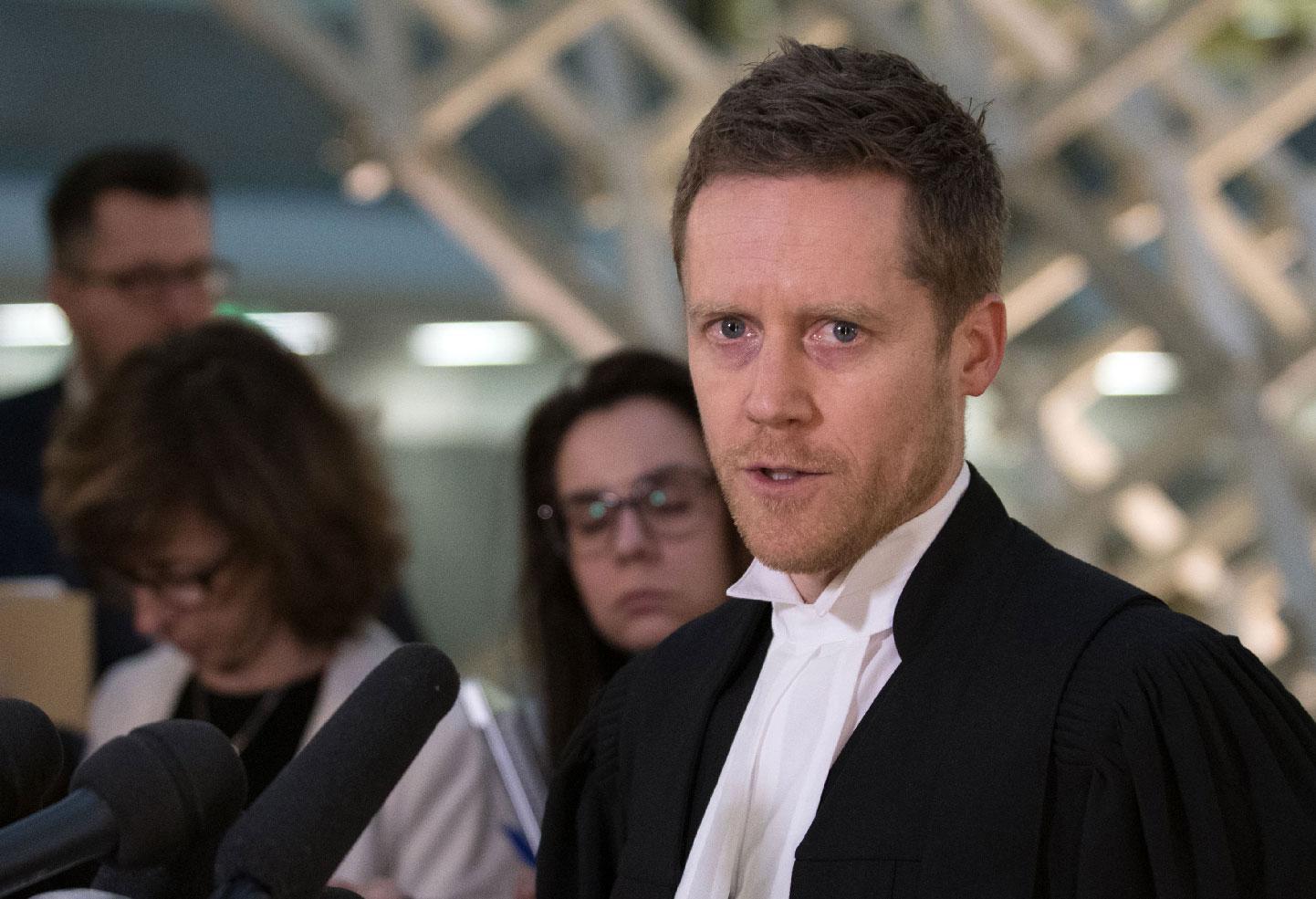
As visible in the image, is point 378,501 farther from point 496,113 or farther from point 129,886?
point 496,113

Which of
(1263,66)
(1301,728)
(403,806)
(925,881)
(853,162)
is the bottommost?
→ (403,806)

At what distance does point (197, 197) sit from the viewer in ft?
11.7

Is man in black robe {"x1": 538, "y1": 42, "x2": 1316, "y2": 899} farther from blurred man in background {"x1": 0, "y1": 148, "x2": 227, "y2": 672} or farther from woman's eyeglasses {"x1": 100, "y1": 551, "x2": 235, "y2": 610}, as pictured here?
blurred man in background {"x1": 0, "y1": 148, "x2": 227, "y2": 672}

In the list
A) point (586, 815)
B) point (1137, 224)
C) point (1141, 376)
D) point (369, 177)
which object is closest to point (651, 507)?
point (586, 815)

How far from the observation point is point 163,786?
96 centimetres

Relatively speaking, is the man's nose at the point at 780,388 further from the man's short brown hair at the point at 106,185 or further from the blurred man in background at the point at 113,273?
the man's short brown hair at the point at 106,185

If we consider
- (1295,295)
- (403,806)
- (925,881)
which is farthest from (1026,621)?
(1295,295)

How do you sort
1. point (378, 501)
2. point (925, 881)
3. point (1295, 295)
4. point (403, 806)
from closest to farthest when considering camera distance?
point (925, 881), point (403, 806), point (378, 501), point (1295, 295)

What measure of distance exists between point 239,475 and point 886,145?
1.57 meters

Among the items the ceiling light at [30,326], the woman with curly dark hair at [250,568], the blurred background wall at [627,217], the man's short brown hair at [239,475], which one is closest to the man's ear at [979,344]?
the woman with curly dark hair at [250,568]

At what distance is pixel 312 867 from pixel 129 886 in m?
0.15

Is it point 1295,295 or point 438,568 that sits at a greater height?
point 1295,295

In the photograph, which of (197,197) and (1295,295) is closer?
(197,197)

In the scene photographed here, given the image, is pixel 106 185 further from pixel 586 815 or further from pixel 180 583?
pixel 586 815
